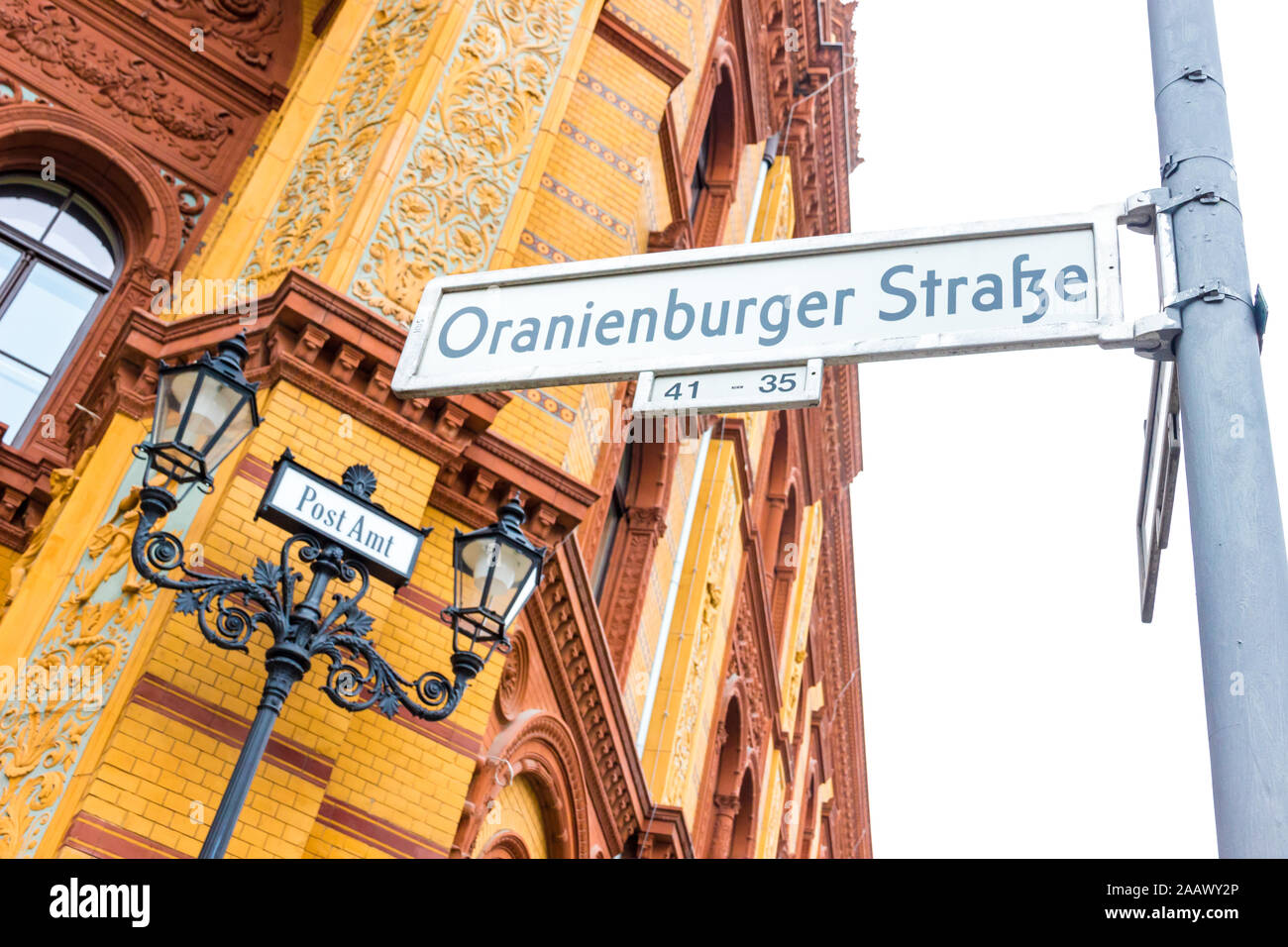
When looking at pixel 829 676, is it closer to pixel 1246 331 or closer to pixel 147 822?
pixel 147 822

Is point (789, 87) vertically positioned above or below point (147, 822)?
above

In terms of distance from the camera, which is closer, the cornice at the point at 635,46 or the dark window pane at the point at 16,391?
the dark window pane at the point at 16,391

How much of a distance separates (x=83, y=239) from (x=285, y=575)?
532cm

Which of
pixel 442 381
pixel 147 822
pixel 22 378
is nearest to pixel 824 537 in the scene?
pixel 22 378

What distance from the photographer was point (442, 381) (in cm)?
382

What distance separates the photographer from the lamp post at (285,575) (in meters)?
6.08

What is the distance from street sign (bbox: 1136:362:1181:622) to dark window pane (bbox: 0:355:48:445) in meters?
7.89

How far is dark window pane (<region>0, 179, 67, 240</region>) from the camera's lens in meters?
10.1

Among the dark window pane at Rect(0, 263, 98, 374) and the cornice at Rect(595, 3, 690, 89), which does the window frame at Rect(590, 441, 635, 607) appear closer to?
the cornice at Rect(595, 3, 690, 89)

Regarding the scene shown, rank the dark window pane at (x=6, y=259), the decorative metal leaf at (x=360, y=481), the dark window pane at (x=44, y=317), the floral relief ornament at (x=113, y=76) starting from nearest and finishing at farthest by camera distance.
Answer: the decorative metal leaf at (x=360, y=481), the dark window pane at (x=44, y=317), the dark window pane at (x=6, y=259), the floral relief ornament at (x=113, y=76)

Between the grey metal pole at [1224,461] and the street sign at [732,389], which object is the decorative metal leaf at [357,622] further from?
the grey metal pole at [1224,461]

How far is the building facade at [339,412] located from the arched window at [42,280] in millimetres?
23

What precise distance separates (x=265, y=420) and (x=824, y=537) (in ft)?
61.9

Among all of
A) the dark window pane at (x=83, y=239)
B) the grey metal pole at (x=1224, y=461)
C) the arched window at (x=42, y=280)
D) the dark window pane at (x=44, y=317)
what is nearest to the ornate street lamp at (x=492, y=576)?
the grey metal pole at (x=1224, y=461)
